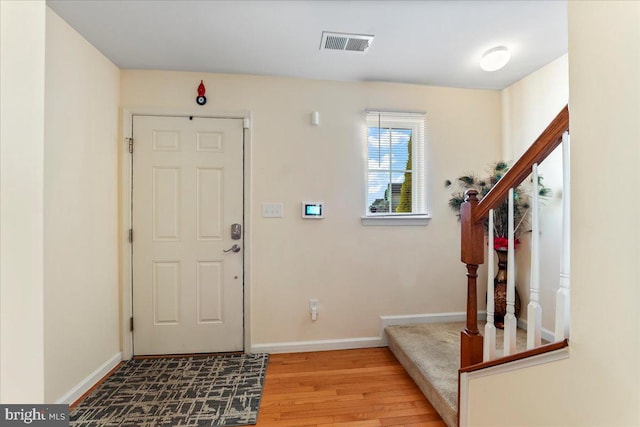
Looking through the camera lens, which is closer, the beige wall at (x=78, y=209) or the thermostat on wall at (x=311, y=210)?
the beige wall at (x=78, y=209)

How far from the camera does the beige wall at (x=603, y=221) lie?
0.68 metres

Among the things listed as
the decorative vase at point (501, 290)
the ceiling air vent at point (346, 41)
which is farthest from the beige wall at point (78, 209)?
the decorative vase at point (501, 290)

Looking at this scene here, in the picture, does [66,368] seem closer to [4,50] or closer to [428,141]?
[4,50]

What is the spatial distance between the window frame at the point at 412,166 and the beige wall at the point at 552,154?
2.82 feet

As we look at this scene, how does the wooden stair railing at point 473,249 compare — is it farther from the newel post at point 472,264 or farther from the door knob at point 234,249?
the door knob at point 234,249

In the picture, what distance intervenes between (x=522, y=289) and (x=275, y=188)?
2.49 metres

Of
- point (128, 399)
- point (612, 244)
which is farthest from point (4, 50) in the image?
point (128, 399)

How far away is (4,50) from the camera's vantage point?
0.55 m

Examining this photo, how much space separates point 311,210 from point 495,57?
1.87 meters

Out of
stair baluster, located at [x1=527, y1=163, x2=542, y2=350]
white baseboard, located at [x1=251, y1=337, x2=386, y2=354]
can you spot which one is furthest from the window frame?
stair baluster, located at [x1=527, y1=163, x2=542, y2=350]

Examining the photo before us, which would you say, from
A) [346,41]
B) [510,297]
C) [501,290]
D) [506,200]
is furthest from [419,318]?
[346,41]

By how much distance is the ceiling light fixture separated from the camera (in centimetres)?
210

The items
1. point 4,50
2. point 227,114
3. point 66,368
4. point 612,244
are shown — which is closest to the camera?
point 4,50

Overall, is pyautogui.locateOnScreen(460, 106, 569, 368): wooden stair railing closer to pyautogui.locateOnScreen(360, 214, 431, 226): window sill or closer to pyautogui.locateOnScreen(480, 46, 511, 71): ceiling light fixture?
Answer: pyautogui.locateOnScreen(360, 214, 431, 226): window sill
